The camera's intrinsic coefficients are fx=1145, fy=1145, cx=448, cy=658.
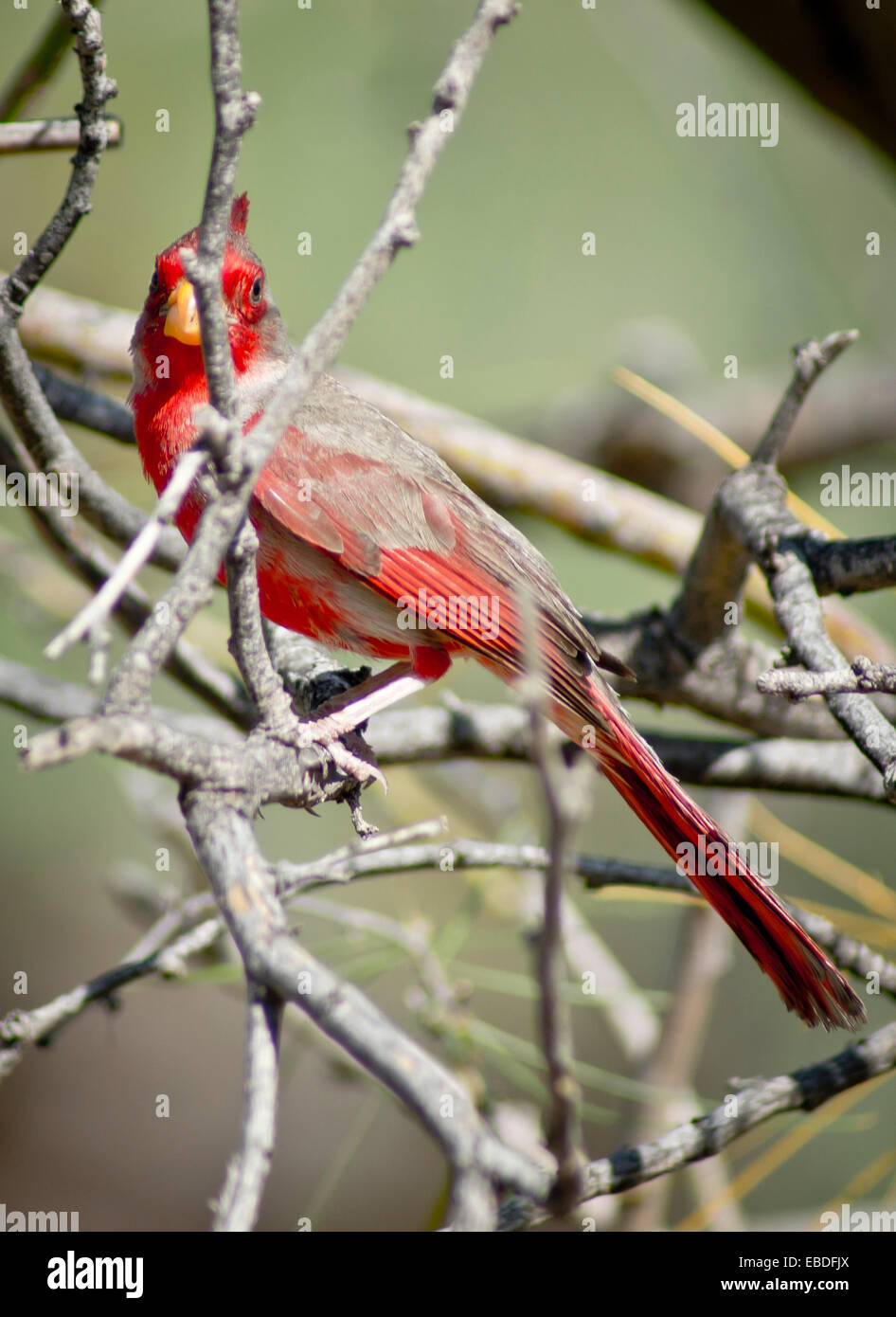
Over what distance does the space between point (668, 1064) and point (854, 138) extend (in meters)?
3.10

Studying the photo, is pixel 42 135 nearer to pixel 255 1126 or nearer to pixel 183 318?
pixel 183 318

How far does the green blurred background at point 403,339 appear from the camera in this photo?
4715 mm

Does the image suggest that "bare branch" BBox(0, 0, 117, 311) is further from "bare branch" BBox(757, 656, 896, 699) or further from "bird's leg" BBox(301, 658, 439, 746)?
"bare branch" BBox(757, 656, 896, 699)

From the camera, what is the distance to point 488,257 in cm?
613

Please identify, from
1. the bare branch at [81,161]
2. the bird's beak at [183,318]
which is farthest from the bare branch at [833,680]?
the bird's beak at [183,318]

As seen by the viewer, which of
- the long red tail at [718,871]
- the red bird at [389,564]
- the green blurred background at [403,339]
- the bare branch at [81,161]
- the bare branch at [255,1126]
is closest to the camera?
the bare branch at [255,1126]

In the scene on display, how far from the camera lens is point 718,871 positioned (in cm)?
222

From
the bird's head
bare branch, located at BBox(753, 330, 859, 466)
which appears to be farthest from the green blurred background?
bare branch, located at BBox(753, 330, 859, 466)

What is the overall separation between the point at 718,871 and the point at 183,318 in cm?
165

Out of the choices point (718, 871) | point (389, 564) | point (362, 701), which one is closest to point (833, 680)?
point (718, 871)

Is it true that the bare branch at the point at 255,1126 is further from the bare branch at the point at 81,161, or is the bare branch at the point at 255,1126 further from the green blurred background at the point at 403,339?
the green blurred background at the point at 403,339

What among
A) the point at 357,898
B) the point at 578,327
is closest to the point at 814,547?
the point at 357,898

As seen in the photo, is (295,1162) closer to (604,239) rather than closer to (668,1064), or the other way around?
(668,1064)

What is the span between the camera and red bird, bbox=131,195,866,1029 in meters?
2.39
